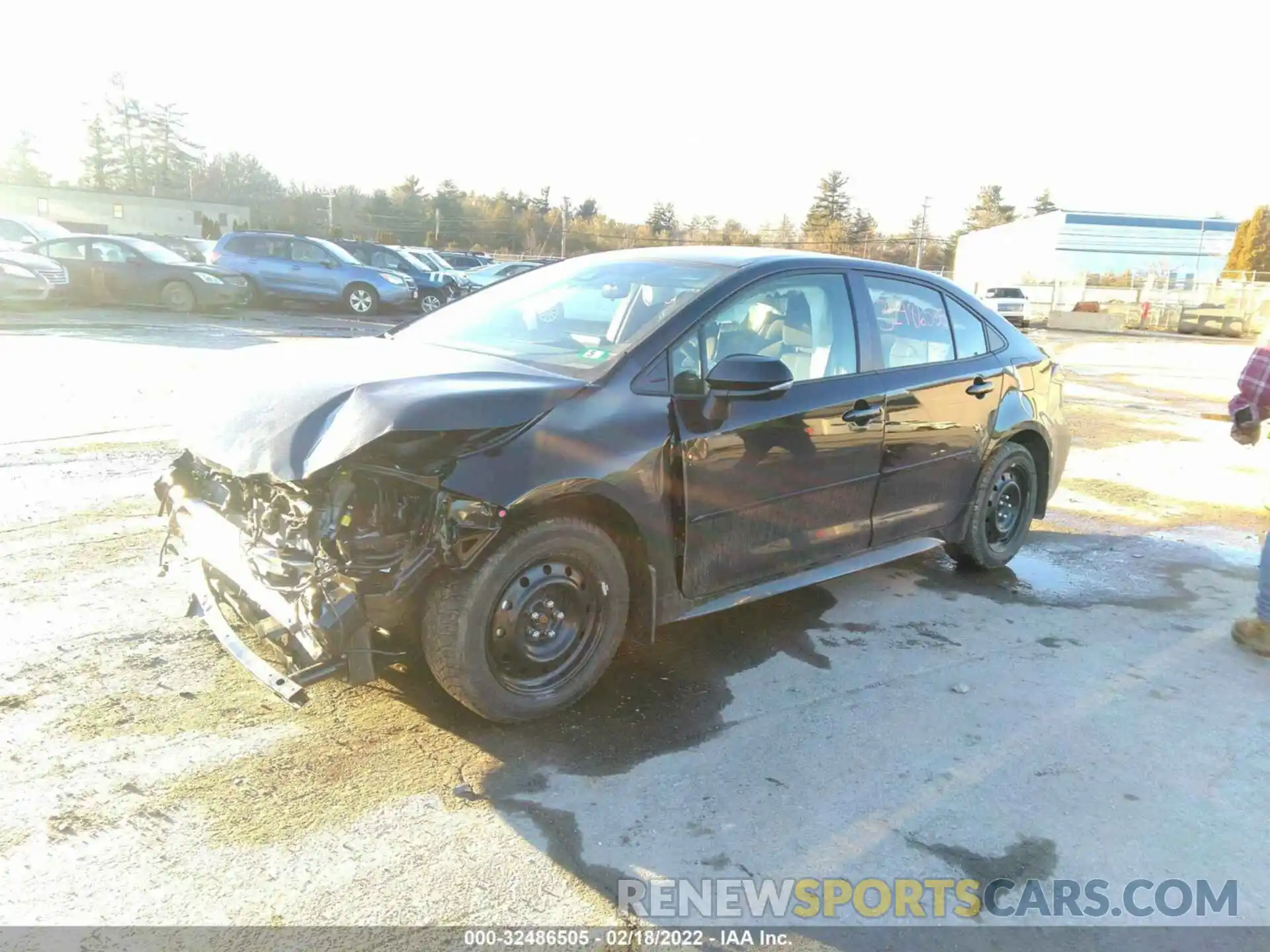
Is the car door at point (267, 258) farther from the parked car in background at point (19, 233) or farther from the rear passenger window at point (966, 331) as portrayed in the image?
the rear passenger window at point (966, 331)

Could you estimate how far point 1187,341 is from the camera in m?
29.0

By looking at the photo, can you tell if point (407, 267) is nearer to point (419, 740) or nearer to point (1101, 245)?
point (419, 740)

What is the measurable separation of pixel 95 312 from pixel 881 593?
16528 millimetres

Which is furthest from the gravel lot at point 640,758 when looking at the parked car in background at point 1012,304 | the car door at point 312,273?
the parked car in background at point 1012,304

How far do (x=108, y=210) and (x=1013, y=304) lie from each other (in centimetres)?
5573

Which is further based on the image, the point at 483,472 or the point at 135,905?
the point at 483,472

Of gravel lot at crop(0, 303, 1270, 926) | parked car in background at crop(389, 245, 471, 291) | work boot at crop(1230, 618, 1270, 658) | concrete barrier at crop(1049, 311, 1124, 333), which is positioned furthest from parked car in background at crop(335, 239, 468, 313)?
concrete barrier at crop(1049, 311, 1124, 333)

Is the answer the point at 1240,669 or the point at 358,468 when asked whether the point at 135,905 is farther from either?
the point at 1240,669

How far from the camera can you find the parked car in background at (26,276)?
51.0ft

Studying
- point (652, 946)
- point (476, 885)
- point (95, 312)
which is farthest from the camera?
point (95, 312)

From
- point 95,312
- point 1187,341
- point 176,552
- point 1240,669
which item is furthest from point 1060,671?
point 1187,341

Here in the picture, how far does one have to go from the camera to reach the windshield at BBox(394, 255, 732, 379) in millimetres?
3582

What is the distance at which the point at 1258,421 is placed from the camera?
14.0ft

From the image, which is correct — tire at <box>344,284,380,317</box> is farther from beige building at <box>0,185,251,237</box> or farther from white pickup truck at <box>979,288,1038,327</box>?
beige building at <box>0,185,251,237</box>
